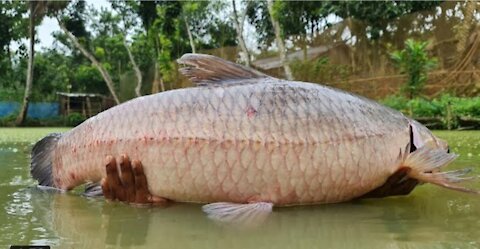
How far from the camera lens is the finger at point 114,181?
2502 millimetres

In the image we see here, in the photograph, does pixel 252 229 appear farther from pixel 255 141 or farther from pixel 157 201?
pixel 157 201

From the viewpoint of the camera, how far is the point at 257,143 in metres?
2.43

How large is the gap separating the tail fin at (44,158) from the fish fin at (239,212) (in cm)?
114

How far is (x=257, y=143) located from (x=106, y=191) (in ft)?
2.29

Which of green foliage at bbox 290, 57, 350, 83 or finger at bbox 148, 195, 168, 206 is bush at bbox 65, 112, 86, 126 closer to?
green foliage at bbox 290, 57, 350, 83

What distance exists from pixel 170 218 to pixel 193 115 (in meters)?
0.53

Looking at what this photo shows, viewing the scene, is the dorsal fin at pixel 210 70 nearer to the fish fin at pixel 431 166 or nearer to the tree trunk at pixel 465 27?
the fish fin at pixel 431 166

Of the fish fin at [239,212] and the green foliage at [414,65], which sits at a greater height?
the green foliage at [414,65]

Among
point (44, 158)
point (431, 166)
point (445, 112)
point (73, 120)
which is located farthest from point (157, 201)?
point (73, 120)

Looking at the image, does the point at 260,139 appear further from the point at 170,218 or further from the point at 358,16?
the point at 358,16

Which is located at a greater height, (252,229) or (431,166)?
(431,166)

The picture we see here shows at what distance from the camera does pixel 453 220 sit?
6.95 feet

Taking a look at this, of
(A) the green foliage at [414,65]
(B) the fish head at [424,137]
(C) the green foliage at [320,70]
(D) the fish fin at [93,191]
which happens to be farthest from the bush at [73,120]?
(B) the fish head at [424,137]

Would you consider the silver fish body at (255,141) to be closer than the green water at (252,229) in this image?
No
